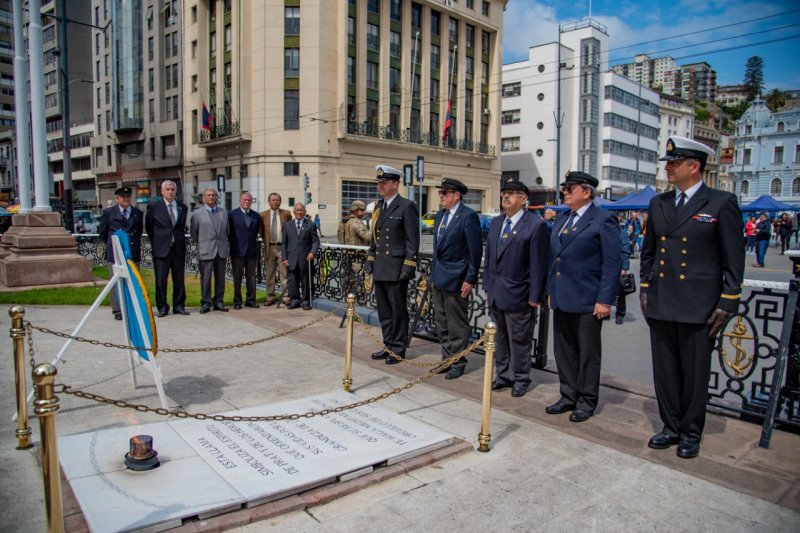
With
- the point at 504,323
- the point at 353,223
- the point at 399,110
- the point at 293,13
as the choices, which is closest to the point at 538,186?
the point at 399,110

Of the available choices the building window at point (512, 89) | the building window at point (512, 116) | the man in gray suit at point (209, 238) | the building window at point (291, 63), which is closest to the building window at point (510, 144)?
the building window at point (512, 116)

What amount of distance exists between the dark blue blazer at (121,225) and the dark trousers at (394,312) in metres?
5.08

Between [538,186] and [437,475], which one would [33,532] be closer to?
[437,475]

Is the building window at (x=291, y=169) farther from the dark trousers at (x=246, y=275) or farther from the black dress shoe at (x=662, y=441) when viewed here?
the black dress shoe at (x=662, y=441)

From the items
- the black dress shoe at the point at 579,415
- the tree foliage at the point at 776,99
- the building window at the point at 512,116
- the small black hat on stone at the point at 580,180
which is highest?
the tree foliage at the point at 776,99

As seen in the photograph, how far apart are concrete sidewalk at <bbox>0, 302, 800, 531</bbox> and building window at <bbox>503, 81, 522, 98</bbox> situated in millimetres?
67766

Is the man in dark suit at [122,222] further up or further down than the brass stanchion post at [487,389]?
further up

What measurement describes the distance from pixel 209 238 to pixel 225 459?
6.84 meters

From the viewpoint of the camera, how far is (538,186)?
2677 inches

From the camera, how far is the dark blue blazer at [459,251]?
653 centimetres

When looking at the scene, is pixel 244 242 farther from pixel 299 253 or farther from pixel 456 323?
pixel 456 323

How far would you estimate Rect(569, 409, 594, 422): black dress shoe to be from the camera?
5.12 meters

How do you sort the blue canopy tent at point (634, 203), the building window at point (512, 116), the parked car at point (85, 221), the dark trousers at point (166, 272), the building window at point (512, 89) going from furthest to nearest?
the building window at point (512, 116) → the building window at point (512, 89) → the parked car at point (85, 221) → the blue canopy tent at point (634, 203) → the dark trousers at point (166, 272)

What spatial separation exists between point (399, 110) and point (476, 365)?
141ft
